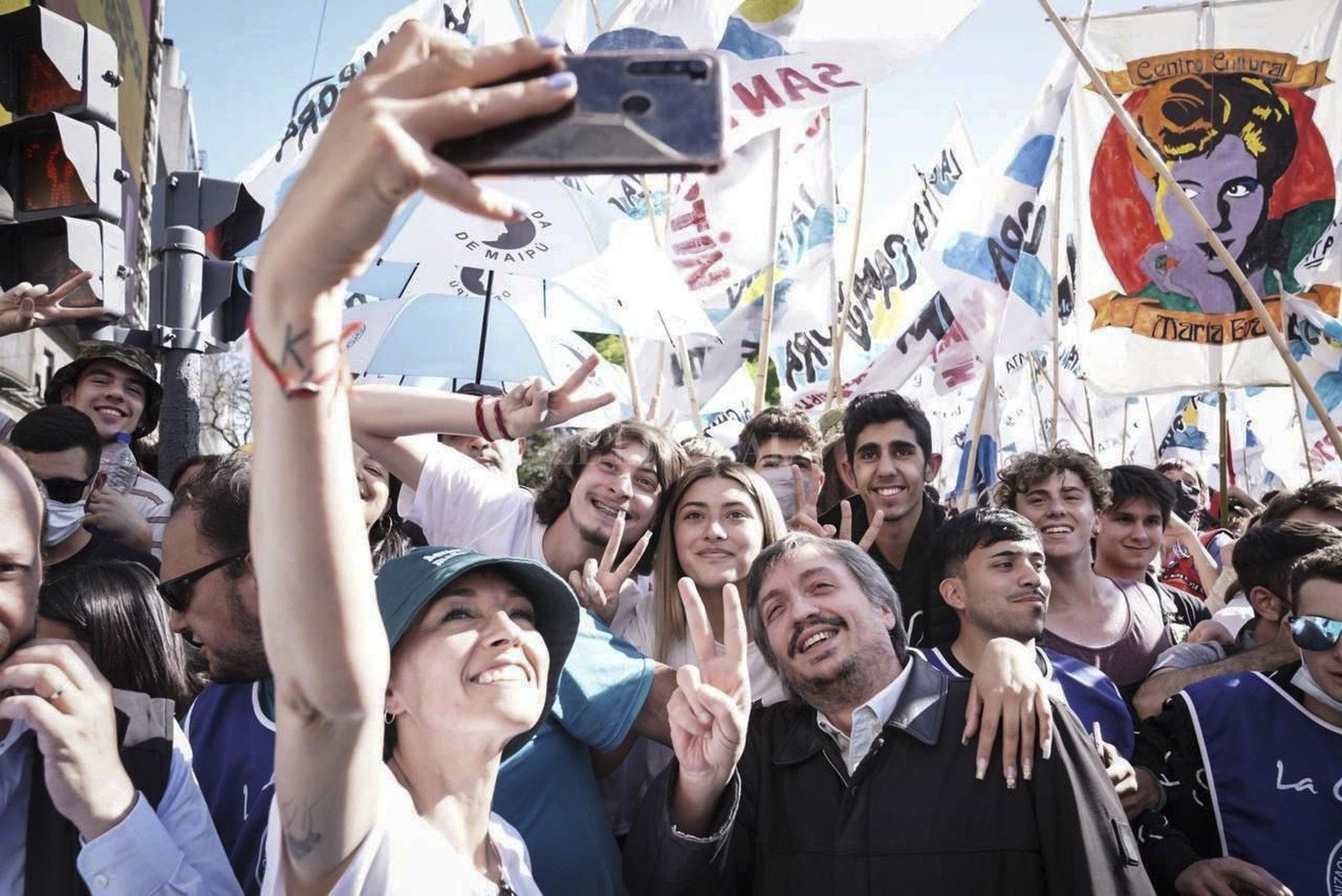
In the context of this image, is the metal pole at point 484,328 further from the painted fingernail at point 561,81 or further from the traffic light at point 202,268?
the painted fingernail at point 561,81

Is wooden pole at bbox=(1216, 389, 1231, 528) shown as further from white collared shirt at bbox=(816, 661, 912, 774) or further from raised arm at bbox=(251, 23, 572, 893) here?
raised arm at bbox=(251, 23, 572, 893)

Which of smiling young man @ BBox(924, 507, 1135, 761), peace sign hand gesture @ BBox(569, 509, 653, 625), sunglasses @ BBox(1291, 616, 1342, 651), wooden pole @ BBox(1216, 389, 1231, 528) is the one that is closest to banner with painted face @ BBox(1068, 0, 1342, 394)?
wooden pole @ BBox(1216, 389, 1231, 528)

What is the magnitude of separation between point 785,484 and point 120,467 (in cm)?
267

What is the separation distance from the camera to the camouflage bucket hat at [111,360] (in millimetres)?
4520

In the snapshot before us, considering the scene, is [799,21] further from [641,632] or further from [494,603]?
[494,603]

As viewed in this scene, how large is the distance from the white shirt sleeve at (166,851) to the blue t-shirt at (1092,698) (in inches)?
74.6

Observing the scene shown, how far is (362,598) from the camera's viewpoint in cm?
128

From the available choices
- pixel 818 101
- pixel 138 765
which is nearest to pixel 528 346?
pixel 818 101

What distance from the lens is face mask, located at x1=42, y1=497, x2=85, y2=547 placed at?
10.9 feet

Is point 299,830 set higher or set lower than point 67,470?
lower

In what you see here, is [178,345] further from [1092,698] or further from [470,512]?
[1092,698]

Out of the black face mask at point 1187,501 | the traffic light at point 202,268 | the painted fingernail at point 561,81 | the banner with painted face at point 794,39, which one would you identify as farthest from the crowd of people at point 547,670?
the black face mask at point 1187,501

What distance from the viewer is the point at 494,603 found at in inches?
80.7

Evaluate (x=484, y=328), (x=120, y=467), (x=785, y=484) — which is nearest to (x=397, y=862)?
(x=785, y=484)
